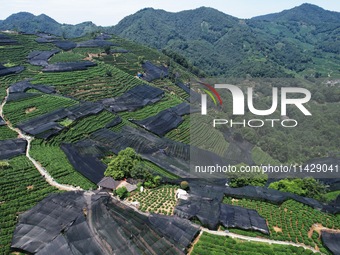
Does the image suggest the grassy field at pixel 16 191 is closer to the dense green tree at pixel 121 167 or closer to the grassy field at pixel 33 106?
the dense green tree at pixel 121 167

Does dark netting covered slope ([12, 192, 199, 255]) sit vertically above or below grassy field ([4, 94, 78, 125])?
below

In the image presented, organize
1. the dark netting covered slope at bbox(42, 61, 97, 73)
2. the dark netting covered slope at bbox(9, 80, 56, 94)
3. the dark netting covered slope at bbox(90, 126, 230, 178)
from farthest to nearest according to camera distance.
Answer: the dark netting covered slope at bbox(42, 61, 97, 73) → the dark netting covered slope at bbox(9, 80, 56, 94) → the dark netting covered slope at bbox(90, 126, 230, 178)

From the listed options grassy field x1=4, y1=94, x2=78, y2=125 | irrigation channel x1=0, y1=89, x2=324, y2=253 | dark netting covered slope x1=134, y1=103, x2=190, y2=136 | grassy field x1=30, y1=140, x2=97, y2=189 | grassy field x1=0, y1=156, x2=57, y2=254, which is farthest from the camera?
dark netting covered slope x1=134, y1=103, x2=190, y2=136

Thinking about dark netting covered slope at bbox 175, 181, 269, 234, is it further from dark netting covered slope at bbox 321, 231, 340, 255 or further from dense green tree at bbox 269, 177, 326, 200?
dense green tree at bbox 269, 177, 326, 200

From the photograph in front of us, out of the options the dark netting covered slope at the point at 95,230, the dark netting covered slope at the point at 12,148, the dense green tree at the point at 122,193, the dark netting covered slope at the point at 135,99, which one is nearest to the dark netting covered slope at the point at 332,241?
the dark netting covered slope at the point at 95,230

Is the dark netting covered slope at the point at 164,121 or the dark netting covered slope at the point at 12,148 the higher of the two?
the dark netting covered slope at the point at 12,148

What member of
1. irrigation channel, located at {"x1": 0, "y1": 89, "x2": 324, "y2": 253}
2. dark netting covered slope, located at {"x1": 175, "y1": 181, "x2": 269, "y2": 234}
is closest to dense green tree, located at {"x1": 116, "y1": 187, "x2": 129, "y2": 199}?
irrigation channel, located at {"x1": 0, "y1": 89, "x2": 324, "y2": 253}

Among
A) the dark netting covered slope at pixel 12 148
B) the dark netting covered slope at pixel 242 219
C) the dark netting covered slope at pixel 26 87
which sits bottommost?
the dark netting covered slope at pixel 242 219
